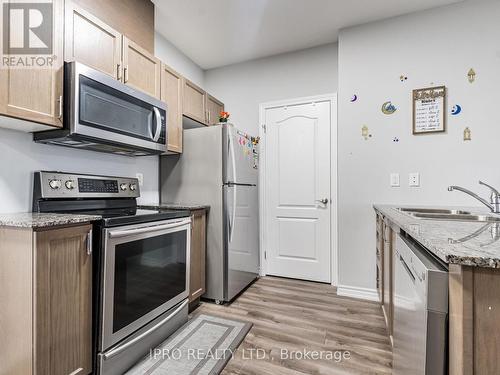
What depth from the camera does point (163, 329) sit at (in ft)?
5.95

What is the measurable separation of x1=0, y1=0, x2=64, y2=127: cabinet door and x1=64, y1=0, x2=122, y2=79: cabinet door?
0.05m

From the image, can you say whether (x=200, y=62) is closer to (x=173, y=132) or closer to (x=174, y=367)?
(x=173, y=132)

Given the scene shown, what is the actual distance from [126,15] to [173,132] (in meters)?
0.99

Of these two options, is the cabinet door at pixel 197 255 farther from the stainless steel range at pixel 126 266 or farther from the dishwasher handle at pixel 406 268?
the dishwasher handle at pixel 406 268

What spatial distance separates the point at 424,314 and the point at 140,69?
2.29m

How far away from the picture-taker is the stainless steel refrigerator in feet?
7.98

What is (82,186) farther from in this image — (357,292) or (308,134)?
(357,292)

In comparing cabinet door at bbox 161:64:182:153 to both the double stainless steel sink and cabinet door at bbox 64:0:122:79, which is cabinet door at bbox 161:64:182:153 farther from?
the double stainless steel sink

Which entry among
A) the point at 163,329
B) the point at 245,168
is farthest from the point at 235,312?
the point at 245,168

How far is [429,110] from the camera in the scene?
92.3 inches

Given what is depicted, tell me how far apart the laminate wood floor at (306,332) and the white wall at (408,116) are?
436mm

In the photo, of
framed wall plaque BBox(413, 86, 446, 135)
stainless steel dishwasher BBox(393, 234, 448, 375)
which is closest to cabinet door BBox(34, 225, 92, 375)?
stainless steel dishwasher BBox(393, 234, 448, 375)

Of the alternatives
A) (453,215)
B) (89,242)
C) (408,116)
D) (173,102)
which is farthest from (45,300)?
(408,116)

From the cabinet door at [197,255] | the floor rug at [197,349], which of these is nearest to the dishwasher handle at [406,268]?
the floor rug at [197,349]
